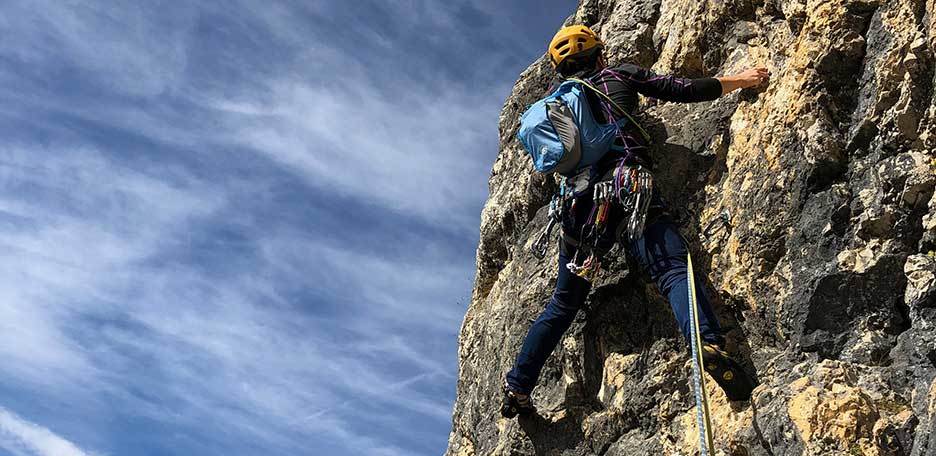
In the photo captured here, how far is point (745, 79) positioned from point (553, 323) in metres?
2.37

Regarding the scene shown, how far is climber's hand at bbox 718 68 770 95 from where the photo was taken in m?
6.20

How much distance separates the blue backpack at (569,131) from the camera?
635 centimetres

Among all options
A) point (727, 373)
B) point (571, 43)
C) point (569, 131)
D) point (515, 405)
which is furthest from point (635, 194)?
point (515, 405)

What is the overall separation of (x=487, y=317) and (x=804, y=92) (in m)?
4.43

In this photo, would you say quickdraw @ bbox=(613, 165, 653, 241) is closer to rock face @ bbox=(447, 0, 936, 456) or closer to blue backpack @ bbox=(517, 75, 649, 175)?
blue backpack @ bbox=(517, 75, 649, 175)

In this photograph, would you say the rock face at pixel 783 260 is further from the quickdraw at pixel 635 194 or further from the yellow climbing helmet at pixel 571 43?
the yellow climbing helmet at pixel 571 43

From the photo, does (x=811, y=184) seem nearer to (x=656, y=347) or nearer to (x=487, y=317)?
(x=656, y=347)

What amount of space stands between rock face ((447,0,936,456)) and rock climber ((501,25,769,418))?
0.35 metres

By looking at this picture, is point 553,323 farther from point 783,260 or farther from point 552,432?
point 783,260

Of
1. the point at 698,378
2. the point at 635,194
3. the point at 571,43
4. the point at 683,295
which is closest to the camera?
the point at 698,378

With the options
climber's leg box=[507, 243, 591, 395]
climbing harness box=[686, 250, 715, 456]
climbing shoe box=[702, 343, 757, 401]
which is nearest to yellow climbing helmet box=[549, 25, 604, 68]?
climber's leg box=[507, 243, 591, 395]

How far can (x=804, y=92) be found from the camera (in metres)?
5.69

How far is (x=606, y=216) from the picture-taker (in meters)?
6.29

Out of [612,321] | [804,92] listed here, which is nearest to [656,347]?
[612,321]
